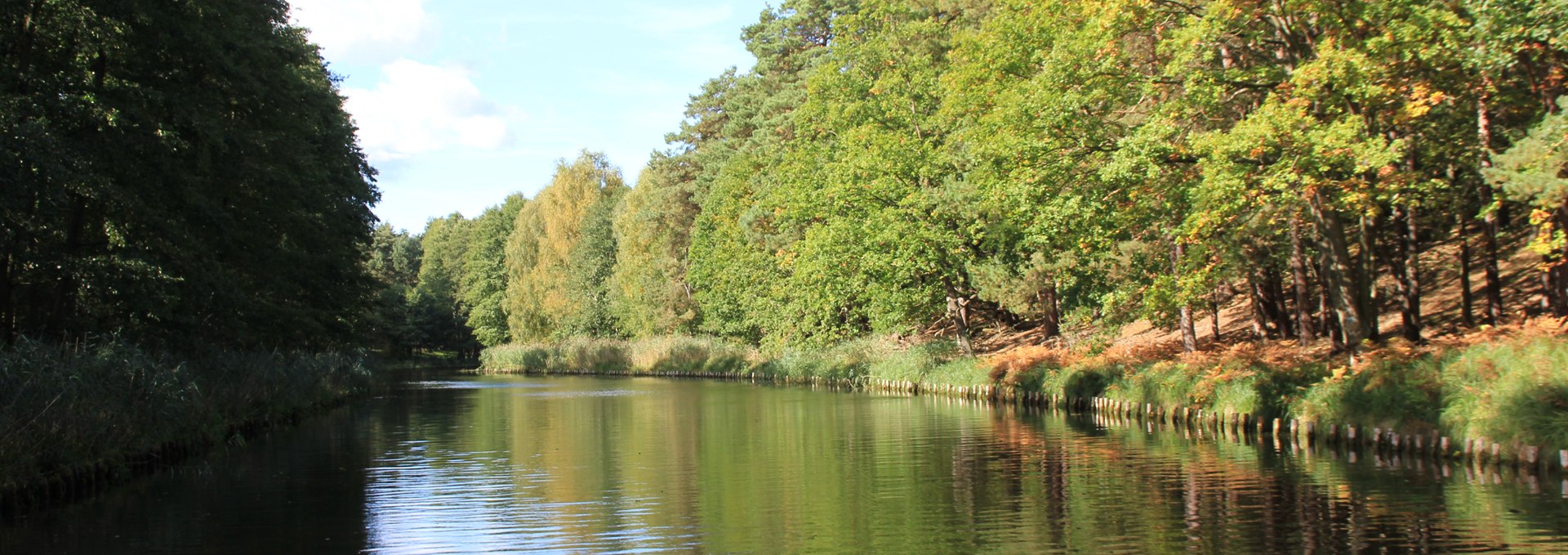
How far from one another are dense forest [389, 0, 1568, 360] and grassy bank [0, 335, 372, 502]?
620 inches

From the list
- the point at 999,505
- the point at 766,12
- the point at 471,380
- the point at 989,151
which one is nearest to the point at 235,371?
the point at 989,151

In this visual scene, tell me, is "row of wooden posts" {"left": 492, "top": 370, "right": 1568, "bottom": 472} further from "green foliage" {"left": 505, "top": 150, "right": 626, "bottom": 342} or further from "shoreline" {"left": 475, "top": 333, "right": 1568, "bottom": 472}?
"green foliage" {"left": 505, "top": 150, "right": 626, "bottom": 342}

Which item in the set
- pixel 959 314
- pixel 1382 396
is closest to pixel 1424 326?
pixel 1382 396

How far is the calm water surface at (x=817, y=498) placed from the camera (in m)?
12.0

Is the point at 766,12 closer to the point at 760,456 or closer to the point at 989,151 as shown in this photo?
the point at 989,151

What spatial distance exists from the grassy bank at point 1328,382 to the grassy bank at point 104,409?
17.9m

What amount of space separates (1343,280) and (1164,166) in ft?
11.8

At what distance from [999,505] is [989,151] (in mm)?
13965

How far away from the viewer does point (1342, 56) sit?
18250 millimetres

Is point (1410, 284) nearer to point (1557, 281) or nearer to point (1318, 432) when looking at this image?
point (1557, 281)

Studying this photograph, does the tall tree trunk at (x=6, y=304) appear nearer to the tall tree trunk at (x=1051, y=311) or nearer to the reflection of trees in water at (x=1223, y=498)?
the reflection of trees in water at (x=1223, y=498)

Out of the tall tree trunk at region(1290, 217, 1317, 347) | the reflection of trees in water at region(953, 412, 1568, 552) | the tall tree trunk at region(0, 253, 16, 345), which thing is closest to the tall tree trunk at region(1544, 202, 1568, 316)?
the tall tree trunk at region(1290, 217, 1317, 347)

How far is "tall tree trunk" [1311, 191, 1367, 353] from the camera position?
20.7m

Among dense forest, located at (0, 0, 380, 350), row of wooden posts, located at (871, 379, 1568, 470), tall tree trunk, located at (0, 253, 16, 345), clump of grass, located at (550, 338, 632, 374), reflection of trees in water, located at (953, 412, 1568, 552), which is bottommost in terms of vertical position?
reflection of trees in water, located at (953, 412, 1568, 552)
